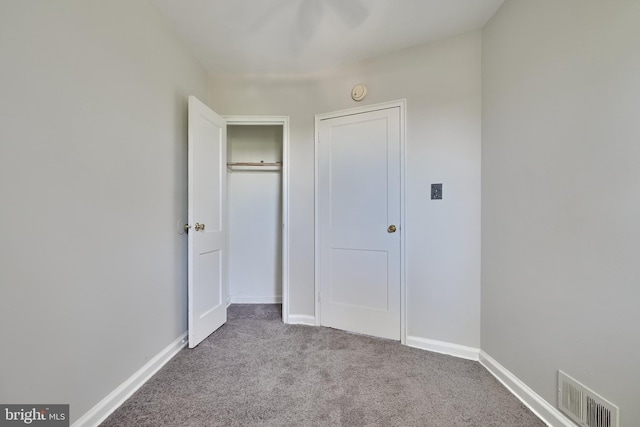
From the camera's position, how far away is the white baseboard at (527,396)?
1344mm

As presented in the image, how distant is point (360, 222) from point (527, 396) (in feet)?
5.23

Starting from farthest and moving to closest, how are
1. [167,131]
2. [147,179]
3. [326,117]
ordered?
[326,117] < [167,131] < [147,179]

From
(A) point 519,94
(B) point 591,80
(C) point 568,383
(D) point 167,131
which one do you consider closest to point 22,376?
(D) point 167,131

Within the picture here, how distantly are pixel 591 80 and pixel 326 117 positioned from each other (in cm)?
189

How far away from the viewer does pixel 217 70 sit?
270 cm

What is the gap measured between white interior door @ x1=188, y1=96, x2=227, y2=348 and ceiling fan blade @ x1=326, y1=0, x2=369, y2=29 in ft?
4.28

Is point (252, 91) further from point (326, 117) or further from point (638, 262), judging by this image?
point (638, 262)

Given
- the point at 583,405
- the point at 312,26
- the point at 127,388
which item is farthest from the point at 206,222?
the point at 583,405

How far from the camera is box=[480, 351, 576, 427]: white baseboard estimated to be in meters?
1.34

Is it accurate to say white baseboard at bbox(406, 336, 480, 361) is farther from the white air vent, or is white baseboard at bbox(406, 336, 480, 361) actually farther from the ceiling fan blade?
the ceiling fan blade

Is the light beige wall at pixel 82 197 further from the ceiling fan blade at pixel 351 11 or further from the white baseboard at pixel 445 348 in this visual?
the white baseboard at pixel 445 348

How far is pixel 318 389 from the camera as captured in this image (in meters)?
1.67

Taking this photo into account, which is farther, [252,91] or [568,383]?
[252,91]

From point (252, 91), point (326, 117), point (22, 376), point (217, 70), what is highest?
point (217, 70)
